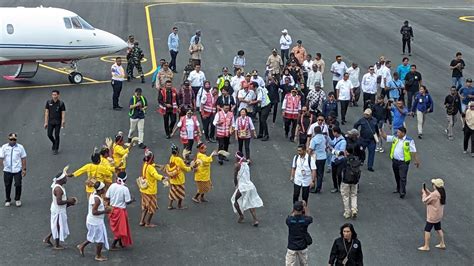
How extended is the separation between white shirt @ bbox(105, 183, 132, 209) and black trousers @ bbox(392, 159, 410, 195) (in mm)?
6789

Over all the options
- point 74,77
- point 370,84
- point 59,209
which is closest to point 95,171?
point 59,209

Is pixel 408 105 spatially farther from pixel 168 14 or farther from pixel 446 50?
pixel 168 14

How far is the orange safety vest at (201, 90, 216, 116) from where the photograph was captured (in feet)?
73.6

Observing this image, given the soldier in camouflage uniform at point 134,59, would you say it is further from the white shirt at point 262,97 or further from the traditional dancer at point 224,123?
the traditional dancer at point 224,123

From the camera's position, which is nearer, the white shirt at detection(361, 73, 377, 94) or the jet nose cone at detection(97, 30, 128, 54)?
the white shirt at detection(361, 73, 377, 94)

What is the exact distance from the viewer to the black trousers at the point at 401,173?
18.6m

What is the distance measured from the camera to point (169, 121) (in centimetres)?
2338

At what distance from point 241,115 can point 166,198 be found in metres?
3.47

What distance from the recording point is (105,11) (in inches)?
1759

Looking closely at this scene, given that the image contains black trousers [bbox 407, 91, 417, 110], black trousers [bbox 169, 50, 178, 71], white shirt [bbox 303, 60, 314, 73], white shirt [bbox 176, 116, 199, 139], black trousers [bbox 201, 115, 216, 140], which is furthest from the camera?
black trousers [bbox 169, 50, 178, 71]

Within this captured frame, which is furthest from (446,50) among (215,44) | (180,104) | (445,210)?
(445,210)

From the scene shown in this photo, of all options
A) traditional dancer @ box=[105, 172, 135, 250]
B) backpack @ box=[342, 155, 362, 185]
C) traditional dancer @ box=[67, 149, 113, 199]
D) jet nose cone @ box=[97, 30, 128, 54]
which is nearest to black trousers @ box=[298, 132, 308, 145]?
backpack @ box=[342, 155, 362, 185]

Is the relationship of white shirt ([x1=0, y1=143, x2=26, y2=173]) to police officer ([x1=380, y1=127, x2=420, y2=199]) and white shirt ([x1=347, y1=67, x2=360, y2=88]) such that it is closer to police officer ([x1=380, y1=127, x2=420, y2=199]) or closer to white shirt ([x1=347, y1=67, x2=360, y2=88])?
police officer ([x1=380, y1=127, x2=420, y2=199])

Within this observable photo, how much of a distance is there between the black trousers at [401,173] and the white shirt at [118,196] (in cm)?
679
